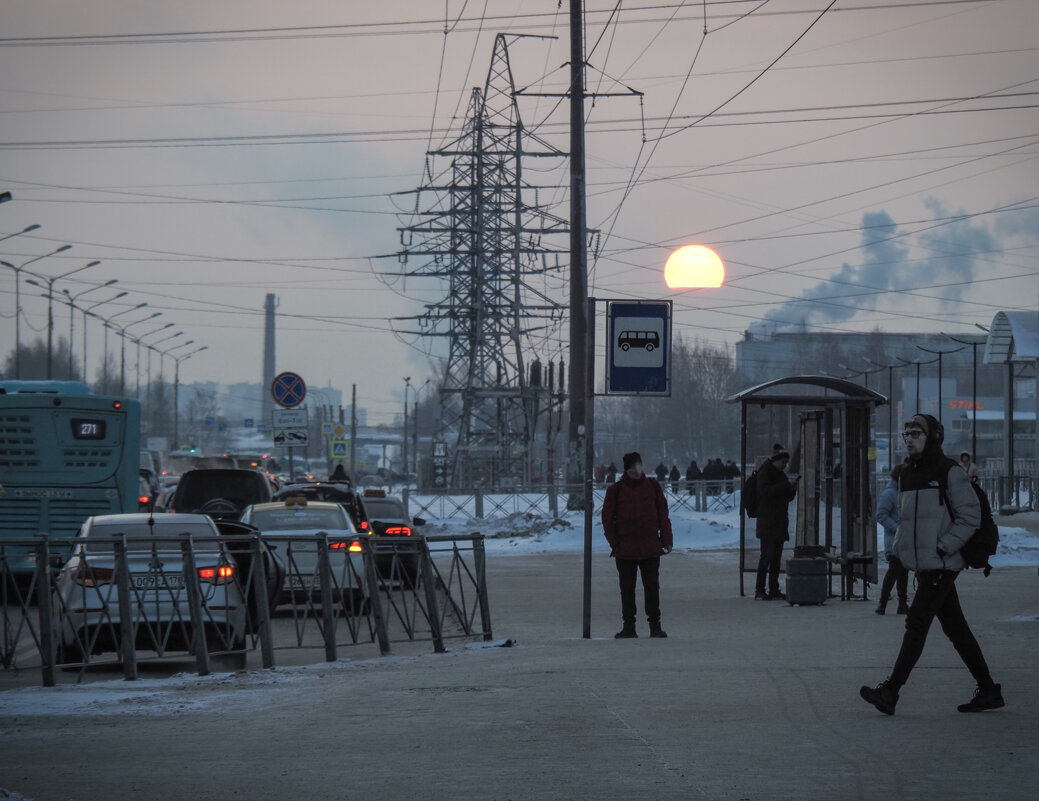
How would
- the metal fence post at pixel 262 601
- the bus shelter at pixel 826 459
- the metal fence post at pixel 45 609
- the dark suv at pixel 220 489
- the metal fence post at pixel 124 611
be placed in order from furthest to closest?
the dark suv at pixel 220 489 → the bus shelter at pixel 826 459 → the metal fence post at pixel 262 601 → the metal fence post at pixel 124 611 → the metal fence post at pixel 45 609

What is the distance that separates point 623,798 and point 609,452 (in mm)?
133328

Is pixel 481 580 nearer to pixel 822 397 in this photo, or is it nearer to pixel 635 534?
pixel 635 534

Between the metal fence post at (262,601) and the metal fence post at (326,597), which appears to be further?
the metal fence post at (326,597)

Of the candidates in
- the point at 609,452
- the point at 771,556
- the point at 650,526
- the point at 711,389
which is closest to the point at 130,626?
the point at 650,526

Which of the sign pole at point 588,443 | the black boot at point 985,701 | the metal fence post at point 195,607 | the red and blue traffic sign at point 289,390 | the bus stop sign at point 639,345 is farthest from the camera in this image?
the red and blue traffic sign at point 289,390

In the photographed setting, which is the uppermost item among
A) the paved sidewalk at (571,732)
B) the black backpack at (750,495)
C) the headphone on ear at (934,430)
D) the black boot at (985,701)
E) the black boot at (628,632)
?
the headphone on ear at (934,430)

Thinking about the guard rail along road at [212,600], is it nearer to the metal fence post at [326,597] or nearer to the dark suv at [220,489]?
the metal fence post at [326,597]

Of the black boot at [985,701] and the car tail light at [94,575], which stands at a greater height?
the car tail light at [94,575]

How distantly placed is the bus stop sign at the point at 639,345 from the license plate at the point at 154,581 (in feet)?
14.5

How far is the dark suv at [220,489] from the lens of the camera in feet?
85.6

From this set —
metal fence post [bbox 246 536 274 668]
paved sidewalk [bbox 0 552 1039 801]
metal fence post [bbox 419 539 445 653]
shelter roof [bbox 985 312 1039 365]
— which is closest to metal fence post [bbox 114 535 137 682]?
paved sidewalk [bbox 0 552 1039 801]

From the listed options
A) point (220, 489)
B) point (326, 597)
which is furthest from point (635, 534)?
point (220, 489)

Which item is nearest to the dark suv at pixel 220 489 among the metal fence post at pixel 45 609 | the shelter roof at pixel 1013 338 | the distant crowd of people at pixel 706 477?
the metal fence post at pixel 45 609

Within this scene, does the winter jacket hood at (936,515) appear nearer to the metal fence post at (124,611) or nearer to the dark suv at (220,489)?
the metal fence post at (124,611)
